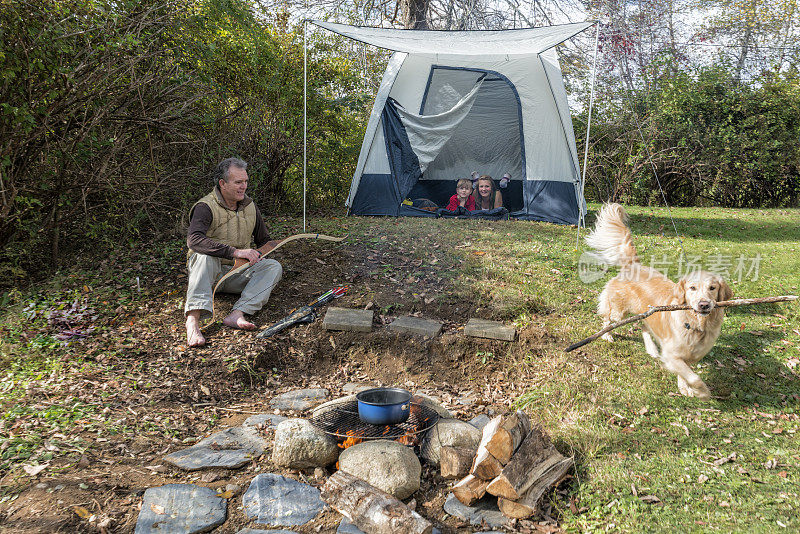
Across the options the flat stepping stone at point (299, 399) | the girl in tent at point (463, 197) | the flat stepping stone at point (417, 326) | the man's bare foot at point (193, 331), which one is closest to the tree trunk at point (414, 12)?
the girl in tent at point (463, 197)

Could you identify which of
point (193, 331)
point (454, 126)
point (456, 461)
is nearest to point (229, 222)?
point (193, 331)

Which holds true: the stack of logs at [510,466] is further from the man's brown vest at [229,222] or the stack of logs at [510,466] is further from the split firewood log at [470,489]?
the man's brown vest at [229,222]

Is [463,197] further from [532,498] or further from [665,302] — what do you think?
[532,498]

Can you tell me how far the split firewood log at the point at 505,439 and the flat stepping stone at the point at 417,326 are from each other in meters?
1.70

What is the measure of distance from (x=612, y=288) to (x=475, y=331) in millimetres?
1152

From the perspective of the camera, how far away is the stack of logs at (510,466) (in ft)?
8.13

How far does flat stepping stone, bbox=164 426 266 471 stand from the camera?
2859 millimetres

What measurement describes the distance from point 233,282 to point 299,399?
1.53 meters

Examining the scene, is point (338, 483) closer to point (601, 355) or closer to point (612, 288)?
point (601, 355)

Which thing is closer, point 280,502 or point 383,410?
point 280,502

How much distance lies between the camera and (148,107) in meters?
5.44

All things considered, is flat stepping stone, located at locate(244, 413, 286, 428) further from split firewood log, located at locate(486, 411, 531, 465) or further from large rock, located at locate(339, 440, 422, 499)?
split firewood log, located at locate(486, 411, 531, 465)

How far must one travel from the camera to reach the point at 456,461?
2691 millimetres

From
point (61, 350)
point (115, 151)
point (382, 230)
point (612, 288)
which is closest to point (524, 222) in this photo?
point (382, 230)
